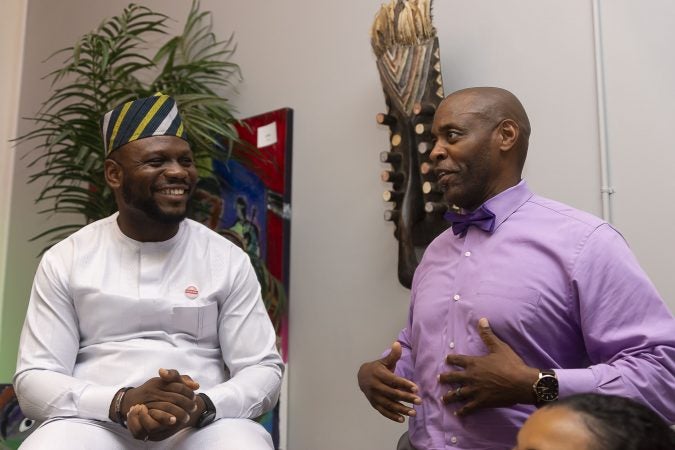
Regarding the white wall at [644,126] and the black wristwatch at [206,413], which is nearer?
the black wristwatch at [206,413]

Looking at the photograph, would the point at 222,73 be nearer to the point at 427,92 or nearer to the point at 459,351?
the point at 427,92

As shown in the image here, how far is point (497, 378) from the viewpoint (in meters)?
1.86

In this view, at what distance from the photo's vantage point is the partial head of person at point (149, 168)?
2.54 metres

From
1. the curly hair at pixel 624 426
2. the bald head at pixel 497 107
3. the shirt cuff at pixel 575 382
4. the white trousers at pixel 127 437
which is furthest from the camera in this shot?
the bald head at pixel 497 107

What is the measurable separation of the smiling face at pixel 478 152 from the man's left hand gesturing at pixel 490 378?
401 millimetres

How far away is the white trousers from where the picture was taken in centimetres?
209

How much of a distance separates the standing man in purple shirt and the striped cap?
0.88 meters

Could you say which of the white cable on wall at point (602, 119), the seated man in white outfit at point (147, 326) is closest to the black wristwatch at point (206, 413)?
the seated man in white outfit at point (147, 326)

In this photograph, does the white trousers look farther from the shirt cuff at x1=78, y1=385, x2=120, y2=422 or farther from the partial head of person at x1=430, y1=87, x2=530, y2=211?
the partial head of person at x1=430, y1=87, x2=530, y2=211

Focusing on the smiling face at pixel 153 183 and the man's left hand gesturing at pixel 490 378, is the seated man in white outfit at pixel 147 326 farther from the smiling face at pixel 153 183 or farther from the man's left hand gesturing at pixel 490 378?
the man's left hand gesturing at pixel 490 378

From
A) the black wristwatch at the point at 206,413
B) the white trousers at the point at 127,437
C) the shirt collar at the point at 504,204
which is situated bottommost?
the white trousers at the point at 127,437

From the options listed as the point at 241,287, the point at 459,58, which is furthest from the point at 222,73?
the point at 241,287

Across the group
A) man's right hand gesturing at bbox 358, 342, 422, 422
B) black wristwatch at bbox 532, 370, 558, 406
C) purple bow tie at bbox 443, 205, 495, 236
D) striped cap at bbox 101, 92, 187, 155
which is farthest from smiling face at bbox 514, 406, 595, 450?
striped cap at bbox 101, 92, 187, 155

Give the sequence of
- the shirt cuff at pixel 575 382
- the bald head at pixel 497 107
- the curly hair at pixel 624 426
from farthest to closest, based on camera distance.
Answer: the bald head at pixel 497 107, the shirt cuff at pixel 575 382, the curly hair at pixel 624 426
